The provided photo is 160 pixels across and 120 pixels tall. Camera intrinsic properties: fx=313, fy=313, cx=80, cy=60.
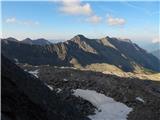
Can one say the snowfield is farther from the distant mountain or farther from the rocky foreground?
the distant mountain

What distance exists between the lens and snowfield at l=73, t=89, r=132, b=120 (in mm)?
42528

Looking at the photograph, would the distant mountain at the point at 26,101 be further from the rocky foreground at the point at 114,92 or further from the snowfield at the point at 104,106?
the rocky foreground at the point at 114,92

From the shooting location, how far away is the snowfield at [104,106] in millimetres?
42528

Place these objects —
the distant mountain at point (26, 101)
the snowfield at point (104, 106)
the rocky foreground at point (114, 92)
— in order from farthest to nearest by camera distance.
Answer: the rocky foreground at point (114, 92) < the snowfield at point (104, 106) < the distant mountain at point (26, 101)

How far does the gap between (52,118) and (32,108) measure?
3.51m

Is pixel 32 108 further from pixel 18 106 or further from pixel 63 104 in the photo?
pixel 63 104

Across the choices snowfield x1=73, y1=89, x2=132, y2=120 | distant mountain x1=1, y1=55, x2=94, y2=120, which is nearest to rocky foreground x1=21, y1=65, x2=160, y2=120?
snowfield x1=73, y1=89, x2=132, y2=120

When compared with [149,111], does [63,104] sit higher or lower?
higher

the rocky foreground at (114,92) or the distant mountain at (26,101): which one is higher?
the distant mountain at (26,101)

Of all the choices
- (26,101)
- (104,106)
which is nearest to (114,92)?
(104,106)

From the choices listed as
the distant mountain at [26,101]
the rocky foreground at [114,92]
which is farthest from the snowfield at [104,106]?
the distant mountain at [26,101]

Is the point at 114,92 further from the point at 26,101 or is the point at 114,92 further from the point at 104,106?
the point at 26,101

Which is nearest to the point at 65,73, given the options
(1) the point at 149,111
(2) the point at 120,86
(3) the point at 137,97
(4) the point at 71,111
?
(2) the point at 120,86

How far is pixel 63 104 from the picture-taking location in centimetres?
3659
